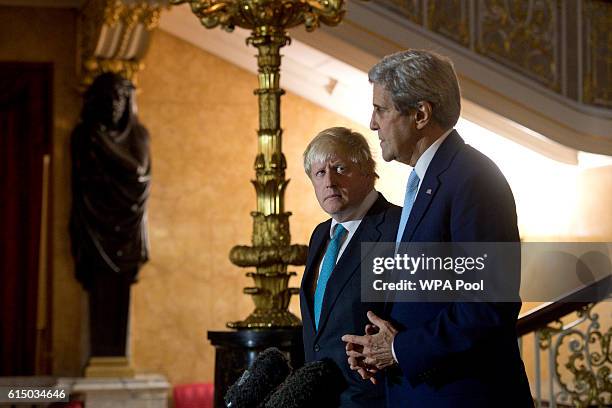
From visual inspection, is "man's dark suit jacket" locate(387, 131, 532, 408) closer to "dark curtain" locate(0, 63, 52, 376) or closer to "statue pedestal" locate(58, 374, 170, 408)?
"statue pedestal" locate(58, 374, 170, 408)

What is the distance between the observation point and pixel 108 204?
8.23 m

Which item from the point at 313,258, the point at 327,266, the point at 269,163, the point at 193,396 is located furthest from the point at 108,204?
the point at 327,266

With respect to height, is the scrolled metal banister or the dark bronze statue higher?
the dark bronze statue

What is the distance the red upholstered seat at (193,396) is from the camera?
8648 mm

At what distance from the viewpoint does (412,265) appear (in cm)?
252

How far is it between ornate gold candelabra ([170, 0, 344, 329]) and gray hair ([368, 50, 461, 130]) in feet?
7.68

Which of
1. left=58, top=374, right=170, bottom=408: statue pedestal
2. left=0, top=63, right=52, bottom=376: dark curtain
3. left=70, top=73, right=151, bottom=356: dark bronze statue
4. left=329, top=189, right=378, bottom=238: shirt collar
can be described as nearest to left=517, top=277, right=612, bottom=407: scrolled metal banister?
left=329, top=189, right=378, bottom=238: shirt collar

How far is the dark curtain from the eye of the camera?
A: 8609mm

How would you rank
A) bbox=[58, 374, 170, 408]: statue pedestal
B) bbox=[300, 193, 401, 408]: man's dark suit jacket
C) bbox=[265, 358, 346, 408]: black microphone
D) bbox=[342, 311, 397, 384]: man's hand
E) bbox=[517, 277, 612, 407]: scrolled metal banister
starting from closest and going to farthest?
1. bbox=[342, 311, 397, 384]: man's hand
2. bbox=[265, 358, 346, 408]: black microphone
3. bbox=[300, 193, 401, 408]: man's dark suit jacket
4. bbox=[517, 277, 612, 407]: scrolled metal banister
5. bbox=[58, 374, 170, 408]: statue pedestal

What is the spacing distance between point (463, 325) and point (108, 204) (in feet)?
20.2

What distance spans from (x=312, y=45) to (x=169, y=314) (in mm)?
2575

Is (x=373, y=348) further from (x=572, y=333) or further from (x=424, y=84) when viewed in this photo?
(x=572, y=333)

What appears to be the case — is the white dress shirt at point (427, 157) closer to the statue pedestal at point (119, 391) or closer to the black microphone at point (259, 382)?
the black microphone at point (259, 382)

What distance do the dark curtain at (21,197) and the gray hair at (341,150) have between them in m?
5.78
